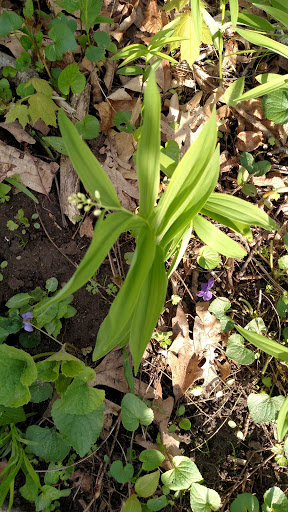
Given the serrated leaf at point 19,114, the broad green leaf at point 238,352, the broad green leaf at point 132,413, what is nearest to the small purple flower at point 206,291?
the broad green leaf at point 238,352

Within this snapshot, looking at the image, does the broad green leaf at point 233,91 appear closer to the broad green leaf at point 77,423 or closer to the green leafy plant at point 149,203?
the green leafy plant at point 149,203

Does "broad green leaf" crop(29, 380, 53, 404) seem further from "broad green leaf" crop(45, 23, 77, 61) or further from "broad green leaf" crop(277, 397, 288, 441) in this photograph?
"broad green leaf" crop(45, 23, 77, 61)

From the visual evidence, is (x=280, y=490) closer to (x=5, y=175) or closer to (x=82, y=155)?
(x=82, y=155)

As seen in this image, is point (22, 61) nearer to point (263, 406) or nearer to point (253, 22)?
point (253, 22)

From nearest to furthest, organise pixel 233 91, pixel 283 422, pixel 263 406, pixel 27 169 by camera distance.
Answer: pixel 283 422
pixel 263 406
pixel 27 169
pixel 233 91

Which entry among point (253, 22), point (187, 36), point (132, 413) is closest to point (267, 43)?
point (253, 22)

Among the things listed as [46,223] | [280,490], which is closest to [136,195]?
[46,223]
